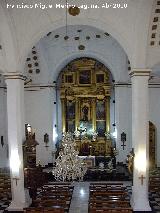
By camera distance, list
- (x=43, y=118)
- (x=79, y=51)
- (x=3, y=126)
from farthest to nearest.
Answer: (x=3, y=126) → (x=43, y=118) → (x=79, y=51)

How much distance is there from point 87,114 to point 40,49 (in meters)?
4.95

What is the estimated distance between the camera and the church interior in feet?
37.2

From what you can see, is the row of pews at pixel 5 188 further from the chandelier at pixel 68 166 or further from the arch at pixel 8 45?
the chandelier at pixel 68 166

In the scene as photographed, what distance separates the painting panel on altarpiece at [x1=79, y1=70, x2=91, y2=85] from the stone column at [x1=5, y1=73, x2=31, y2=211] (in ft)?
24.4

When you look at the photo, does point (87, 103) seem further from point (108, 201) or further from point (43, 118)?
point (108, 201)

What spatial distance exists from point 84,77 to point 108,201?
32.0 feet

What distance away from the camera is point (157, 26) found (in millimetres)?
11570

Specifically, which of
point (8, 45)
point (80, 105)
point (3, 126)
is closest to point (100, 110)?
point (80, 105)

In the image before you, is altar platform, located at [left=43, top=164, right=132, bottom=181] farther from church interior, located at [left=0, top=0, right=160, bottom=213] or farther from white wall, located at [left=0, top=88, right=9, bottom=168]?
white wall, located at [left=0, top=88, right=9, bottom=168]

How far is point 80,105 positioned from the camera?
19688mm

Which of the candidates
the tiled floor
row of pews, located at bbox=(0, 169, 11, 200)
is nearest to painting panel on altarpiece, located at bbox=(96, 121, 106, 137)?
the tiled floor

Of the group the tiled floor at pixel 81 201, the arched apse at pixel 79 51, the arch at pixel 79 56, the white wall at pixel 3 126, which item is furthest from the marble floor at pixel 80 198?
the arch at pixel 79 56

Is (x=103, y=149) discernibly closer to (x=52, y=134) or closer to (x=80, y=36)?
(x=52, y=134)

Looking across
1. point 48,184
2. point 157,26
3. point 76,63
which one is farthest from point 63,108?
point 157,26
